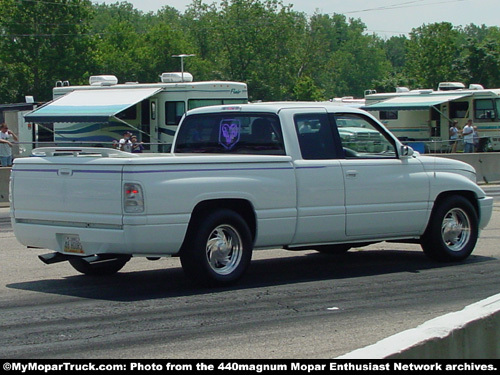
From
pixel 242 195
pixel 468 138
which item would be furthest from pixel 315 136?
pixel 468 138

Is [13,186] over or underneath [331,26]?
underneath

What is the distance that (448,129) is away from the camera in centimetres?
3584

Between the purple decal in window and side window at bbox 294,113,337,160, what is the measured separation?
2.49 ft

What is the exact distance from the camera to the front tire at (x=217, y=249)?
8664 mm

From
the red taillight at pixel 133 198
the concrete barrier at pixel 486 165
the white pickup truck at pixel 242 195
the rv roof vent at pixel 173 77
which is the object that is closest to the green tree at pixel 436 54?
the concrete barrier at pixel 486 165

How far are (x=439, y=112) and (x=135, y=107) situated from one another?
521 inches

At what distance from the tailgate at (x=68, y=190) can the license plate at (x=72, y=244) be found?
0.15 metres

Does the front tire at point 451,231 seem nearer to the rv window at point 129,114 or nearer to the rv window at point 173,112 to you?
the rv window at point 173,112

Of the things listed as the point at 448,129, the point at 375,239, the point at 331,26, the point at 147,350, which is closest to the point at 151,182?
the point at 147,350

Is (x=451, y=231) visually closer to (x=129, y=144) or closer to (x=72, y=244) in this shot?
(x=72, y=244)

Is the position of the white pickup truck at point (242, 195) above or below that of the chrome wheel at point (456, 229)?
above

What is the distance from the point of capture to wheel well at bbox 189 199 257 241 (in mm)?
8781

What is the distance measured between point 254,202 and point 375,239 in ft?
6.23

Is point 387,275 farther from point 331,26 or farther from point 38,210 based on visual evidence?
point 331,26
